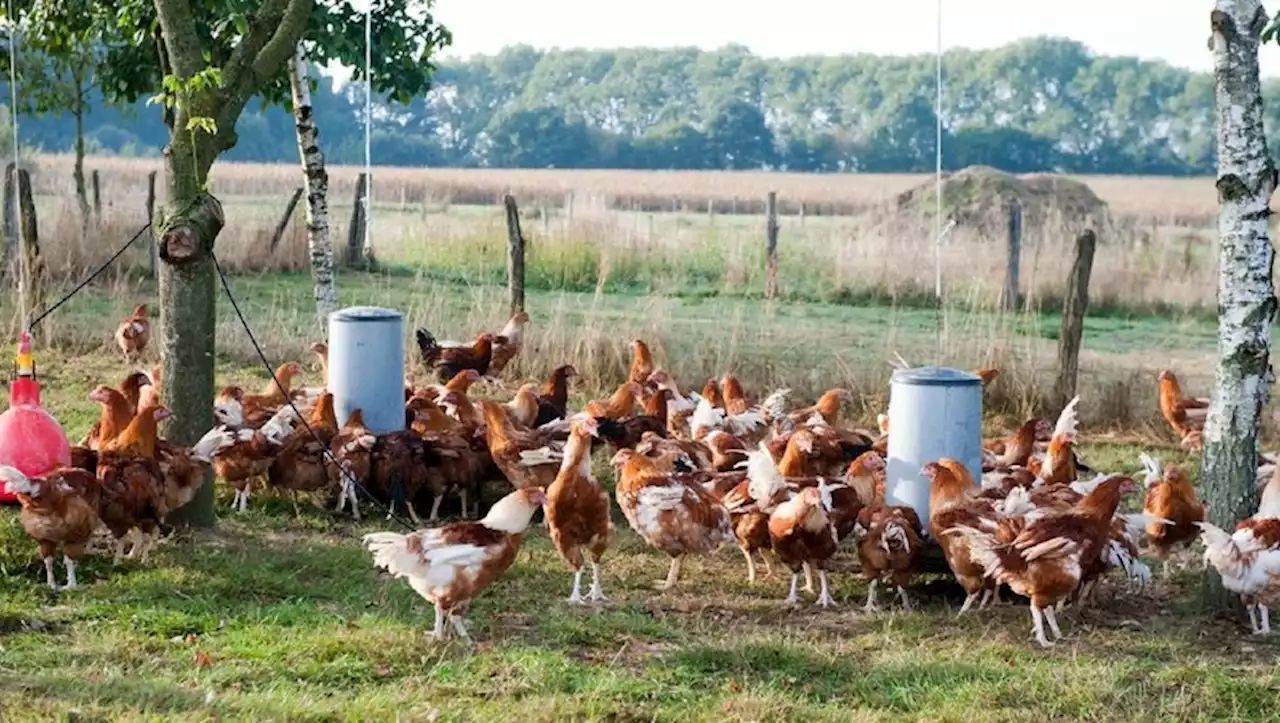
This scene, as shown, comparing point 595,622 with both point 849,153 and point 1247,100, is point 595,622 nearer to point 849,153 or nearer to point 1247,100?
point 1247,100

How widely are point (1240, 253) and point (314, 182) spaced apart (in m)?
8.37

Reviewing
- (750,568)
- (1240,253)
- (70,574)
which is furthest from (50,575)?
(1240,253)

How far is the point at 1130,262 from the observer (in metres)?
22.4

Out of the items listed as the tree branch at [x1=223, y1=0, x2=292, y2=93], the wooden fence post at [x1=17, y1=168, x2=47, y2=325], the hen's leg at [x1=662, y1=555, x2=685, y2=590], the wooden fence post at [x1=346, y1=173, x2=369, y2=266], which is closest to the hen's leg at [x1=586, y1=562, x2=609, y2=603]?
the hen's leg at [x1=662, y1=555, x2=685, y2=590]

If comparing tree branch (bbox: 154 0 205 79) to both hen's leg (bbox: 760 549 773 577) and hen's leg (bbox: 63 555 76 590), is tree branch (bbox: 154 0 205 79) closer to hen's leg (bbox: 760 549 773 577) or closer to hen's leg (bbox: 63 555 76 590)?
hen's leg (bbox: 63 555 76 590)

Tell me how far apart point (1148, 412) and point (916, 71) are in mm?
55629

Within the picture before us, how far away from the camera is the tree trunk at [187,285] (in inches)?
310

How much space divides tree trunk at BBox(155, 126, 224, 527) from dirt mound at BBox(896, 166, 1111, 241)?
18.6 metres

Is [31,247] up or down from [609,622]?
up

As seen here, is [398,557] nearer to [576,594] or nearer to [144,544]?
[576,594]

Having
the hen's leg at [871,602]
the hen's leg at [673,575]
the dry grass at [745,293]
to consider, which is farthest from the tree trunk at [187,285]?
the dry grass at [745,293]

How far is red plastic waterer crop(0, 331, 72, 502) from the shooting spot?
739 centimetres

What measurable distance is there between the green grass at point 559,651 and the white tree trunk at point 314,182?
5.48m

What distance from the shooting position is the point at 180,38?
784 centimetres
